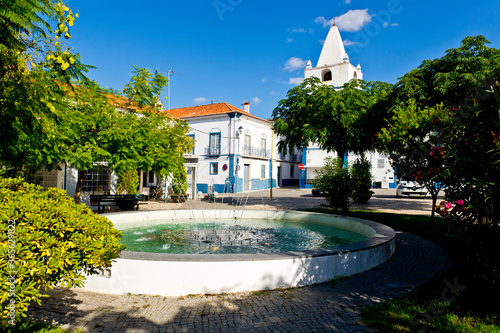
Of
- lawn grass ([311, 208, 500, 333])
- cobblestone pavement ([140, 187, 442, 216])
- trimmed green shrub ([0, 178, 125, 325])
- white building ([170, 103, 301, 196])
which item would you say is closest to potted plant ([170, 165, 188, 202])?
cobblestone pavement ([140, 187, 442, 216])

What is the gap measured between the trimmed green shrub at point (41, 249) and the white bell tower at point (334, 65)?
127 feet

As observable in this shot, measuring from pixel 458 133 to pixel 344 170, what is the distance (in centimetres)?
867

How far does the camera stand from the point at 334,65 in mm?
39219

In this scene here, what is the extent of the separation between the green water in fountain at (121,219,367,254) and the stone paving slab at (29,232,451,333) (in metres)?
2.21

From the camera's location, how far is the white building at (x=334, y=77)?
1518 inches

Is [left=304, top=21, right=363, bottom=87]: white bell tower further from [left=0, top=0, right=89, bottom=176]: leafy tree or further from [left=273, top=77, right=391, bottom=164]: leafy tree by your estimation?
[left=0, top=0, right=89, bottom=176]: leafy tree

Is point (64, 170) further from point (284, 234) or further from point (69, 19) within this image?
point (69, 19)

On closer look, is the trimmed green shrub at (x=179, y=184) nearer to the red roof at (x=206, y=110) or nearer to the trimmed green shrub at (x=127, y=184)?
the trimmed green shrub at (x=127, y=184)

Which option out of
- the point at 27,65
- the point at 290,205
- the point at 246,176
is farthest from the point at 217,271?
the point at 246,176

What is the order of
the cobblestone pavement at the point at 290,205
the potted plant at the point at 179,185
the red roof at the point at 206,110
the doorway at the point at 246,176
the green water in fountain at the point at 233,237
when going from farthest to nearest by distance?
the doorway at the point at 246,176, the red roof at the point at 206,110, the potted plant at the point at 179,185, the cobblestone pavement at the point at 290,205, the green water in fountain at the point at 233,237

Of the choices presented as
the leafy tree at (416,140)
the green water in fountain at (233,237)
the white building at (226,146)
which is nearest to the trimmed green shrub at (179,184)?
the white building at (226,146)

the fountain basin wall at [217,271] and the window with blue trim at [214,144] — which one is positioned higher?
the window with blue trim at [214,144]

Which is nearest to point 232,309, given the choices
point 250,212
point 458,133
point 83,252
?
point 83,252

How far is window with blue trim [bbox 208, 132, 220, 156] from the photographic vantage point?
31594 mm
